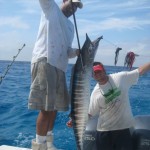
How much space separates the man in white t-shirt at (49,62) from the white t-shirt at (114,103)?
45 cm

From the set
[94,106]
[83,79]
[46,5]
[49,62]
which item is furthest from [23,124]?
[83,79]

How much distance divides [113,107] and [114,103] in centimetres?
5

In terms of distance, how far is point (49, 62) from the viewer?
13.7 ft

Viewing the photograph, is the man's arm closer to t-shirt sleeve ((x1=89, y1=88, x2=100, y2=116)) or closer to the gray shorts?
t-shirt sleeve ((x1=89, y1=88, x2=100, y2=116))

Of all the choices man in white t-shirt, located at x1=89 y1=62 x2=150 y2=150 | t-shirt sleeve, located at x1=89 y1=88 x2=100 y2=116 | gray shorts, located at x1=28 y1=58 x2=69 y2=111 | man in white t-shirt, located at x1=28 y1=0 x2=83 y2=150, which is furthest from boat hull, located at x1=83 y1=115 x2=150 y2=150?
gray shorts, located at x1=28 y1=58 x2=69 y2=111

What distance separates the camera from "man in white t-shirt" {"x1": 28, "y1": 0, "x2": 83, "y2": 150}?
418cm

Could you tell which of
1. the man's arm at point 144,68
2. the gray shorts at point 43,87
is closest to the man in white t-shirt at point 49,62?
the gray shorts at point 43,87

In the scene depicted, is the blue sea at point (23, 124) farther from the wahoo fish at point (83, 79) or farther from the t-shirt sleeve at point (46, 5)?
the wahoo fish at point (83, 79)

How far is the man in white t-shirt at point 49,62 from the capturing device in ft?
13.7

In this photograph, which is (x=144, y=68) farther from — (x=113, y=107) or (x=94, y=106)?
(x=94, y=106)

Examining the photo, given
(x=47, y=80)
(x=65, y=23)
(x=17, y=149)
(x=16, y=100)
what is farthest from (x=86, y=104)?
(x=16, y=100)

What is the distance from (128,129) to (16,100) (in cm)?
1255

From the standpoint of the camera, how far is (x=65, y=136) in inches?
387

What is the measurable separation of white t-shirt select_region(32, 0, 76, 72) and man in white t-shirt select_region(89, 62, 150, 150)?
0.43 meters
